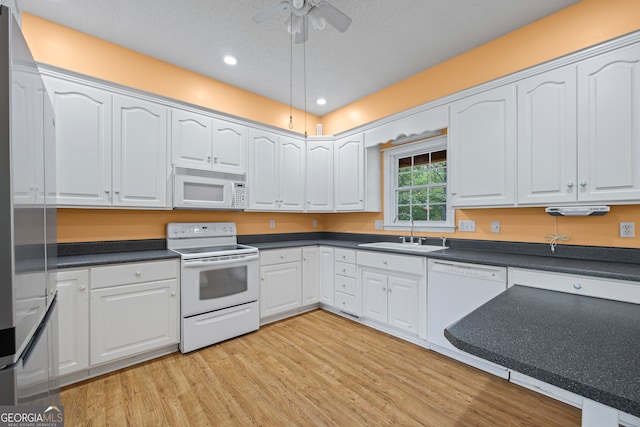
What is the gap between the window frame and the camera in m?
3.05

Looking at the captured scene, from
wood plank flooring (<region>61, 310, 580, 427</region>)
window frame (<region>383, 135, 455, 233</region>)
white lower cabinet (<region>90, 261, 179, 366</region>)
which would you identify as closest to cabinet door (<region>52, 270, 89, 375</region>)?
white lower cabinet (<region>90, 261, 179, 366</region>)

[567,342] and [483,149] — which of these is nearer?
[567,342]

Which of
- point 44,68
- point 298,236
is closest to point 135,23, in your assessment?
point 44,68

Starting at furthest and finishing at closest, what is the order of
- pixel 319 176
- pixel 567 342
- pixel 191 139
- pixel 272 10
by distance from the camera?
pixel 319 176 < pixel 191 139 < pixel 272 10 < pixel 567 342

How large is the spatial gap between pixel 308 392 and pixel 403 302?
124cm

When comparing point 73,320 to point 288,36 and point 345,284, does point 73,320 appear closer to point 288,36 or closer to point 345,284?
point 345,284

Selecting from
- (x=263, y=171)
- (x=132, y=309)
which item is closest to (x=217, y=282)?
(x=132, y=309)

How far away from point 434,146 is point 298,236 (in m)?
2.25

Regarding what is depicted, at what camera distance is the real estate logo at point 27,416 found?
2.57ft

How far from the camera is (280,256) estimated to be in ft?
10.7

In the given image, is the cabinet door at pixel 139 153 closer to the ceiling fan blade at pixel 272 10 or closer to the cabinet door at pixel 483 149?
the ceiling fan blade at pixel 272 10

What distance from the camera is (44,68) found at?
2.12m

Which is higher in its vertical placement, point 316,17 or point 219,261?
point 316,17

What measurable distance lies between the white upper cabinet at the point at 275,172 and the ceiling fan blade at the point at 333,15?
178 centimetres
